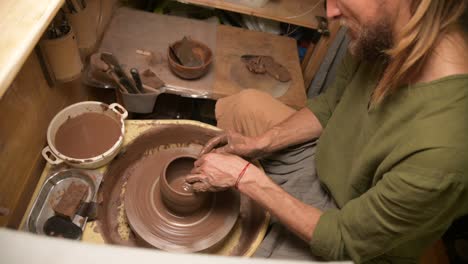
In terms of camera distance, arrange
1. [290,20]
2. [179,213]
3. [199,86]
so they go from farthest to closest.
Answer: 1. [290,20]
2. [199,86]
3. [179,213]

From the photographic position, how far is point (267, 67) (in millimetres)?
2002

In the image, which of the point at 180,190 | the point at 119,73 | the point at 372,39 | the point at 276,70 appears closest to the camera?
the point at 372,39

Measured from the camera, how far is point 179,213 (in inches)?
48.3

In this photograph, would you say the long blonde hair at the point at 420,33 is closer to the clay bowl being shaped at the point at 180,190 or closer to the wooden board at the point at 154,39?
the clay bowl being shaped at the point at 180,190

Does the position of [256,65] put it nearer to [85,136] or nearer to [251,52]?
[251,52]

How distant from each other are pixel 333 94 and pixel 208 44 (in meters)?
0.96

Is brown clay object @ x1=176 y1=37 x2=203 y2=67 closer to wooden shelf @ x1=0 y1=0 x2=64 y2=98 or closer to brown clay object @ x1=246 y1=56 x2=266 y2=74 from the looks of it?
brown clay object @ x1=246 y1=56 x2=266 y2=74

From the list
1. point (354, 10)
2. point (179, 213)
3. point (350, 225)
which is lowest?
point (179, 213)

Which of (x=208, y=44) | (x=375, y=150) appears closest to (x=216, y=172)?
(x=375, y=150)

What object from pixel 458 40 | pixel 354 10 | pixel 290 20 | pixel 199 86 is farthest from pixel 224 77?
pixel 458 40

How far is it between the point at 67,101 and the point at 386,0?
1302mm

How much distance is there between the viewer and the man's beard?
0.89m

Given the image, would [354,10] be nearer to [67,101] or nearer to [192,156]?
[192,156]

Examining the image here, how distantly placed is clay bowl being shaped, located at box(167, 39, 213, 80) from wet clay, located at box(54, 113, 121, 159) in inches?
22.3
